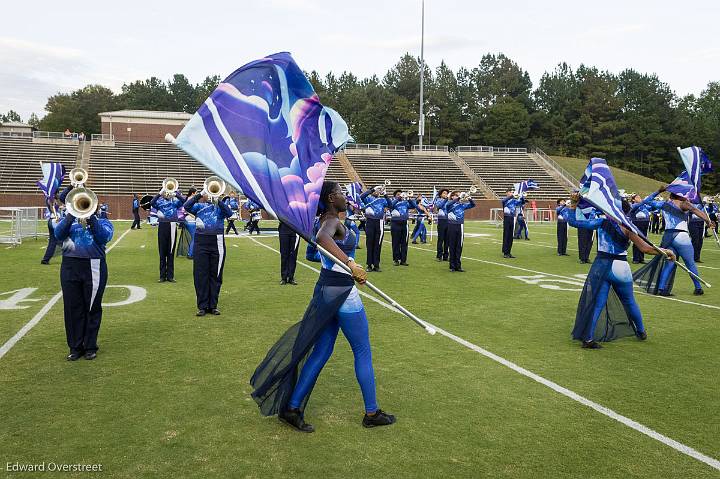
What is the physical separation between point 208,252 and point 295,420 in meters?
4.58

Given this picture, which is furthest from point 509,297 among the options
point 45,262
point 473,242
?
point 473,242

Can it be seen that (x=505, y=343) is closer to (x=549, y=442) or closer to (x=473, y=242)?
(x=549, y=442)

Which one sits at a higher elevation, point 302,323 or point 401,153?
point 401,153

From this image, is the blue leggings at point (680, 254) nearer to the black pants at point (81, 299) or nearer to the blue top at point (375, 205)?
the blue top at point (375, 205)

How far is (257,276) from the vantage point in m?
12.1

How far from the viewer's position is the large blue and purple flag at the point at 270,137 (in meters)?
3.84

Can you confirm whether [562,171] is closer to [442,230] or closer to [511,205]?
[511,205]

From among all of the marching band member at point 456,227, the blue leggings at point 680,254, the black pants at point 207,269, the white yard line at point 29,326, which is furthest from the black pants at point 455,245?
the white yard line at point 29,326

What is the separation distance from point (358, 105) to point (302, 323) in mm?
72218

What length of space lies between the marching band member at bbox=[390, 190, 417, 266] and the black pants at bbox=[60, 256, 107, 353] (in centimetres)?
929

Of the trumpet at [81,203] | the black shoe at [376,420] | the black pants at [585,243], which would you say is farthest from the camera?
the black pants at [585,243]

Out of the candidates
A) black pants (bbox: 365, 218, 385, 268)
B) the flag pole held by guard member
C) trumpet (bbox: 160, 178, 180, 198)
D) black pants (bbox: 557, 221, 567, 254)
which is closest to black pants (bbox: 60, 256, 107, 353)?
the flag pole held by guard member

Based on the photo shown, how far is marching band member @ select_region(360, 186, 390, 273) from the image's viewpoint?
43.9 ft

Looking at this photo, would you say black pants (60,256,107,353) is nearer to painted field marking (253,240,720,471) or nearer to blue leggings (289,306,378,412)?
blue leggings (289,306,378,412)
